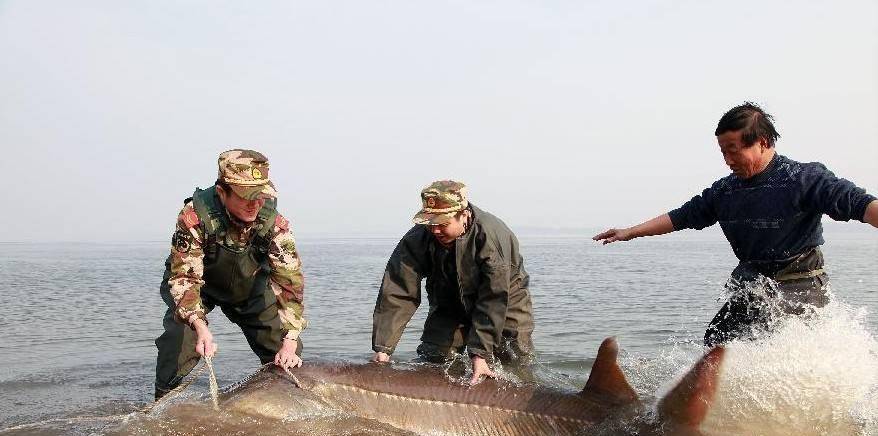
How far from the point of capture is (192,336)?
5.93 m

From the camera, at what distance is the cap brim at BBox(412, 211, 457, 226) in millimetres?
5738

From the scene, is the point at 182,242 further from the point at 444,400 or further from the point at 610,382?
the point at 610,382

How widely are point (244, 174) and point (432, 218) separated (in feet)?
4.67

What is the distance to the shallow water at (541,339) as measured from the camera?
4684mm

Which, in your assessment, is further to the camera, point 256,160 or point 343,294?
point 343,294

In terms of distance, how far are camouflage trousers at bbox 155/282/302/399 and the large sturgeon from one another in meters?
1.15

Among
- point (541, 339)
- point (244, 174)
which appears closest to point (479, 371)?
point (244, 174)

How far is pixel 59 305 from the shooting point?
563 inches

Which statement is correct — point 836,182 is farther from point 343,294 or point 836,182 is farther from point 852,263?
point 852,263

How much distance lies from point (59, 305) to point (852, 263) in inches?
861

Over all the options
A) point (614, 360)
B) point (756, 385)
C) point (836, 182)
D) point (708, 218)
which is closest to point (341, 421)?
point (614, 360)

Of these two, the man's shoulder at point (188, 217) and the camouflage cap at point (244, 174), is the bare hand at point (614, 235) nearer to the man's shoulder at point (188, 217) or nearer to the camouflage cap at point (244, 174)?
the camouflage cap at point (244, 174)

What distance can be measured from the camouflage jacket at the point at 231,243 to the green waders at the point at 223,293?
0.22 ft

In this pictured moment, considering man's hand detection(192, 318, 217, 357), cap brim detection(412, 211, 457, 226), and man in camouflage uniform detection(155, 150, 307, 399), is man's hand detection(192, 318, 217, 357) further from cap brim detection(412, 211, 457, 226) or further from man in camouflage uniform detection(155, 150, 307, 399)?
cap brim detection(412, 211, 457, 226)
